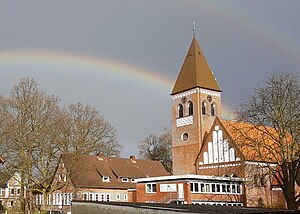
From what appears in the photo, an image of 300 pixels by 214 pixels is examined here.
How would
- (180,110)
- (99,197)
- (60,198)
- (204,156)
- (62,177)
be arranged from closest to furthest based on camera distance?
(62,177), (204,156), (99,197), (60,198), (180,110)

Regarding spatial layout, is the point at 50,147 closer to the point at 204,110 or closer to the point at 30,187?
the point at 30,187

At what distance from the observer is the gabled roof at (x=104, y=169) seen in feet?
166

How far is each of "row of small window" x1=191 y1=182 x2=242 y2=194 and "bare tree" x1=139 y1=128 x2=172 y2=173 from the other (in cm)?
2807

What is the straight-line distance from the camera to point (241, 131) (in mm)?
36719

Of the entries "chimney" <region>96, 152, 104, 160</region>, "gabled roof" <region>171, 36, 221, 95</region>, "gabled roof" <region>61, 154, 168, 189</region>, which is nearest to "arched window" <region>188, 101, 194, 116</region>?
"gabled roof" <region>171, 36, 221, 95</region>

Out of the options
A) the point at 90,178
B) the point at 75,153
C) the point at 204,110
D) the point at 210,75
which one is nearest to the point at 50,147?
the point at 75,153

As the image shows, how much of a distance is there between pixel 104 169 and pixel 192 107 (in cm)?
1417

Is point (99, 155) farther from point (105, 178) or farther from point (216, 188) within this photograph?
point (216, 188)

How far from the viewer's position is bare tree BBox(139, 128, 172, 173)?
79.8 m

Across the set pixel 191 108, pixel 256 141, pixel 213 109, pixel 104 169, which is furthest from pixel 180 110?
pixel 256 141

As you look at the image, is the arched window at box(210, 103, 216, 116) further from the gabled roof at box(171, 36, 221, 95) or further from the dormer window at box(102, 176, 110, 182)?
the dormer window at box(102, 176, 110, 182)

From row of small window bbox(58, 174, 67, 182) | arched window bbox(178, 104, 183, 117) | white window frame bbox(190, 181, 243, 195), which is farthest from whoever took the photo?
arched window bbox(178, 104, 183, 117)

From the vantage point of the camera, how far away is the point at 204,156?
55.8 meters

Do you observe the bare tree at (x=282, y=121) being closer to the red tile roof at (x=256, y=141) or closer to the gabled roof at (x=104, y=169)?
the red tile roof at (x=256, y=141)
